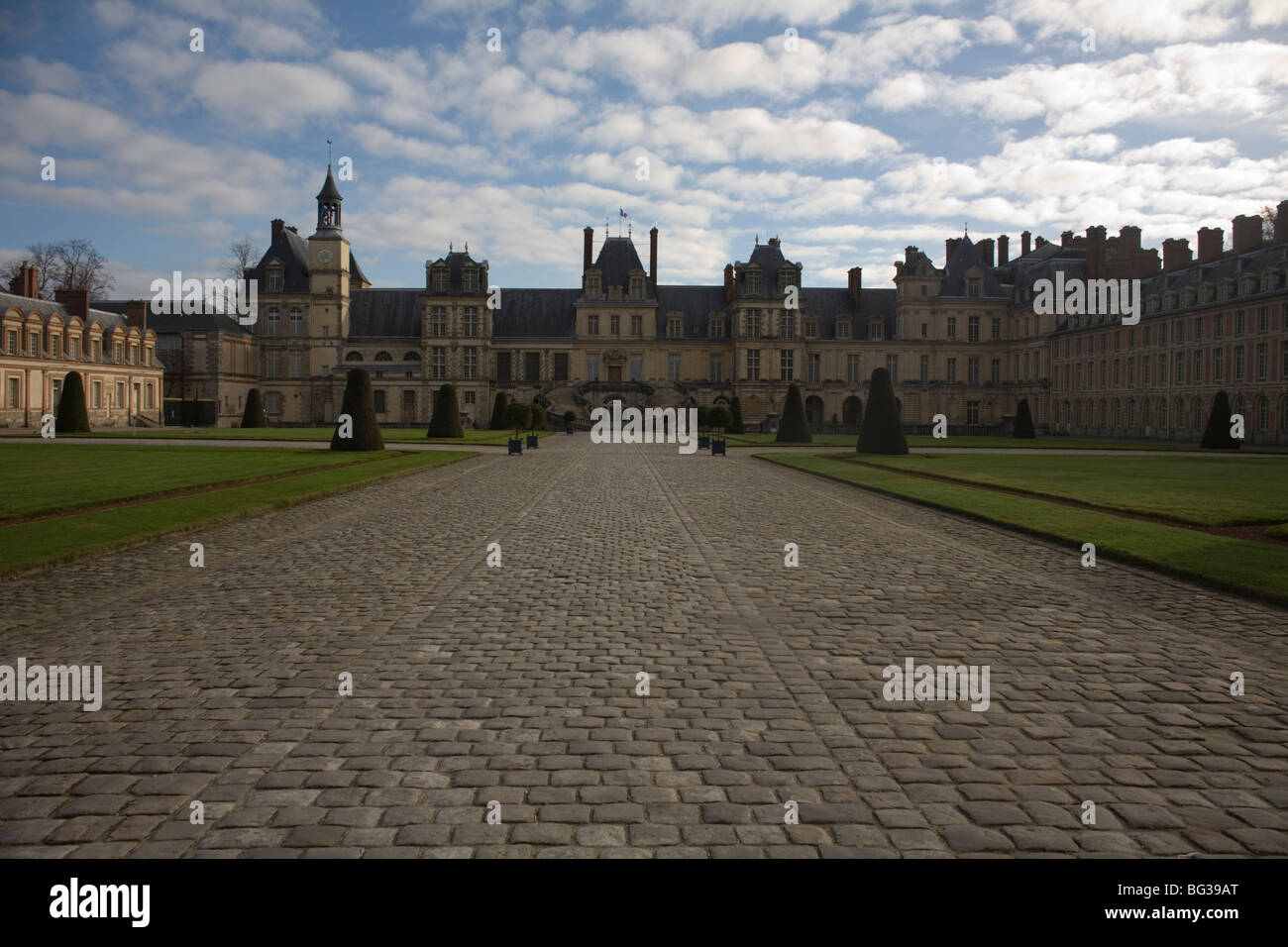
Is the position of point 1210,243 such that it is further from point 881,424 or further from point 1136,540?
point 1136,540

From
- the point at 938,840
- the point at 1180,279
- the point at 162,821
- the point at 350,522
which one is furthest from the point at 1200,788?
the point at 1180,279

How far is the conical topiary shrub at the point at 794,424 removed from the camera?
4581cm

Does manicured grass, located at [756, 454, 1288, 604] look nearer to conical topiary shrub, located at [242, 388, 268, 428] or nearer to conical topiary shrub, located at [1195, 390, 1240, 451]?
conical topiary shrub, located at [1195, 390, 1240, 451]

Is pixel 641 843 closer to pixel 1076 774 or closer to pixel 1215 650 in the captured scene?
pixel 1076 774

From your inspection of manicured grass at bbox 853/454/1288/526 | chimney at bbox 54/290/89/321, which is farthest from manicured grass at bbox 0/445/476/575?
chimney at bbox 54/290/89/321

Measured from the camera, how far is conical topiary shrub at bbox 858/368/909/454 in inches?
1328

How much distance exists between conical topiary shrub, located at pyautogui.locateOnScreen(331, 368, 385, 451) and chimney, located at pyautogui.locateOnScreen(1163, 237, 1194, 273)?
51.2m

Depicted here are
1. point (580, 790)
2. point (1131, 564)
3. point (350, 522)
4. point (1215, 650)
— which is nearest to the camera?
point (580, 790)

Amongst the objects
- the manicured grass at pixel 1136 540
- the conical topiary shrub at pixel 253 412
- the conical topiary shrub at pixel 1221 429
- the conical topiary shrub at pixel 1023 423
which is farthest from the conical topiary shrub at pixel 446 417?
the conical topiary shrub at pixel 1221 429

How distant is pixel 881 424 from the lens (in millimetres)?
34062

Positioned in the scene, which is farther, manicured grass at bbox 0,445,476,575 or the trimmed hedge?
the trimmed hedge

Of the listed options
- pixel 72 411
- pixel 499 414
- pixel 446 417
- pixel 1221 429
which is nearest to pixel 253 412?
pixel 72 411
